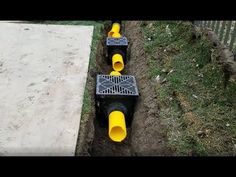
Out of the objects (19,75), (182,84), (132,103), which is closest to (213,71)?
(182,84)

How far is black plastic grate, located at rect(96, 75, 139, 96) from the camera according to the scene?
4.81 meters

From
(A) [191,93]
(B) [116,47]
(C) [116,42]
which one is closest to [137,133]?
(A) [191,93]

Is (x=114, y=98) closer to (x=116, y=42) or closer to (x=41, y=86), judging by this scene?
(x=41, y=86)

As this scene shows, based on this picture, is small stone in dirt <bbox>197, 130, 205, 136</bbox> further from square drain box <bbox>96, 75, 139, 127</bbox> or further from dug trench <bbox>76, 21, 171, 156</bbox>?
square drain box <bbox>96, 75, 139, 127</bbox>

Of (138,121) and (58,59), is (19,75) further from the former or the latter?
(138,121)

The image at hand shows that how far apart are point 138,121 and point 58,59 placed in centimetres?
187

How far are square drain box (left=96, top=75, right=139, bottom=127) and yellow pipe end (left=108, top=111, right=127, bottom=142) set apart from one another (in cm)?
12

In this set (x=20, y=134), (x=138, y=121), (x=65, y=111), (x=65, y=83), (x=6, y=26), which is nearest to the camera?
(x=20, y=134)

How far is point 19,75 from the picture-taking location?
5402mm

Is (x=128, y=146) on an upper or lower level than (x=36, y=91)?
lower

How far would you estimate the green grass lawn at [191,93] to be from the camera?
399 cm

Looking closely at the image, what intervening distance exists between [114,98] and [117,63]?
171 centimetres

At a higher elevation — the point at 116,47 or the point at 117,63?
the point at 116,47

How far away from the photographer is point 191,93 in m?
4.85
